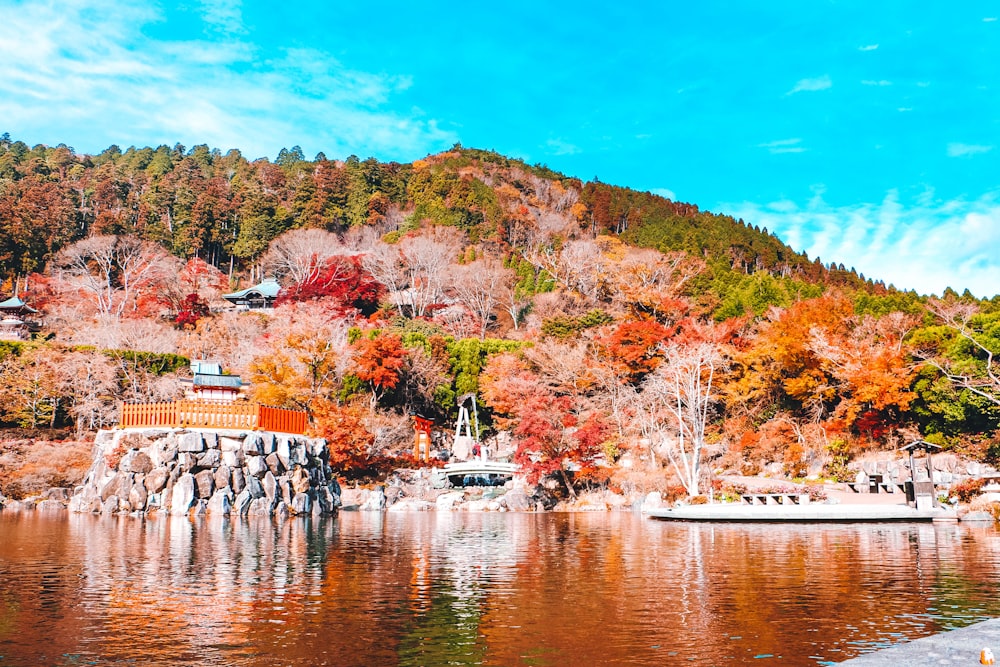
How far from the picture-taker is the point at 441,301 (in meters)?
49.3

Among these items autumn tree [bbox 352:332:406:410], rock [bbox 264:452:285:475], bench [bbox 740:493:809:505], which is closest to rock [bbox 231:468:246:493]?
rock [bbox 264:452:285:475]

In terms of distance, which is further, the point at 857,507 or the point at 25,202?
the point at 25,202

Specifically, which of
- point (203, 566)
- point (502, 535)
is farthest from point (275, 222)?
point (203, 566)

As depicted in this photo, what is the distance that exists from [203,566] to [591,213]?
58.1 meters

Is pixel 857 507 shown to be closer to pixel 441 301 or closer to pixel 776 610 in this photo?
pixel 776 610

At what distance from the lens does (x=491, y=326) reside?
47.9 metres

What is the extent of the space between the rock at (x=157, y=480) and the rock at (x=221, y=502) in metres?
1.38

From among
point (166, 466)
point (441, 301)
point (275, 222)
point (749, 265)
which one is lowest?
point (166, 466)

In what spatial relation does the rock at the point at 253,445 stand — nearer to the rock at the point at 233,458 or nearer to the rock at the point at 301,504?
the rock at the point at 233,458

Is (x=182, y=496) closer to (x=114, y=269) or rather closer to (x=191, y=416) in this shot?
(x=191, y=416)

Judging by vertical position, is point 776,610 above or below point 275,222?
below

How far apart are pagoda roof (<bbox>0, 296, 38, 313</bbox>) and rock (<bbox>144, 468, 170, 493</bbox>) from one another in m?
29.2

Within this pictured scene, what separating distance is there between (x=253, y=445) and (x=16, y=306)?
3062 cm

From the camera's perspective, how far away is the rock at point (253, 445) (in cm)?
2008
